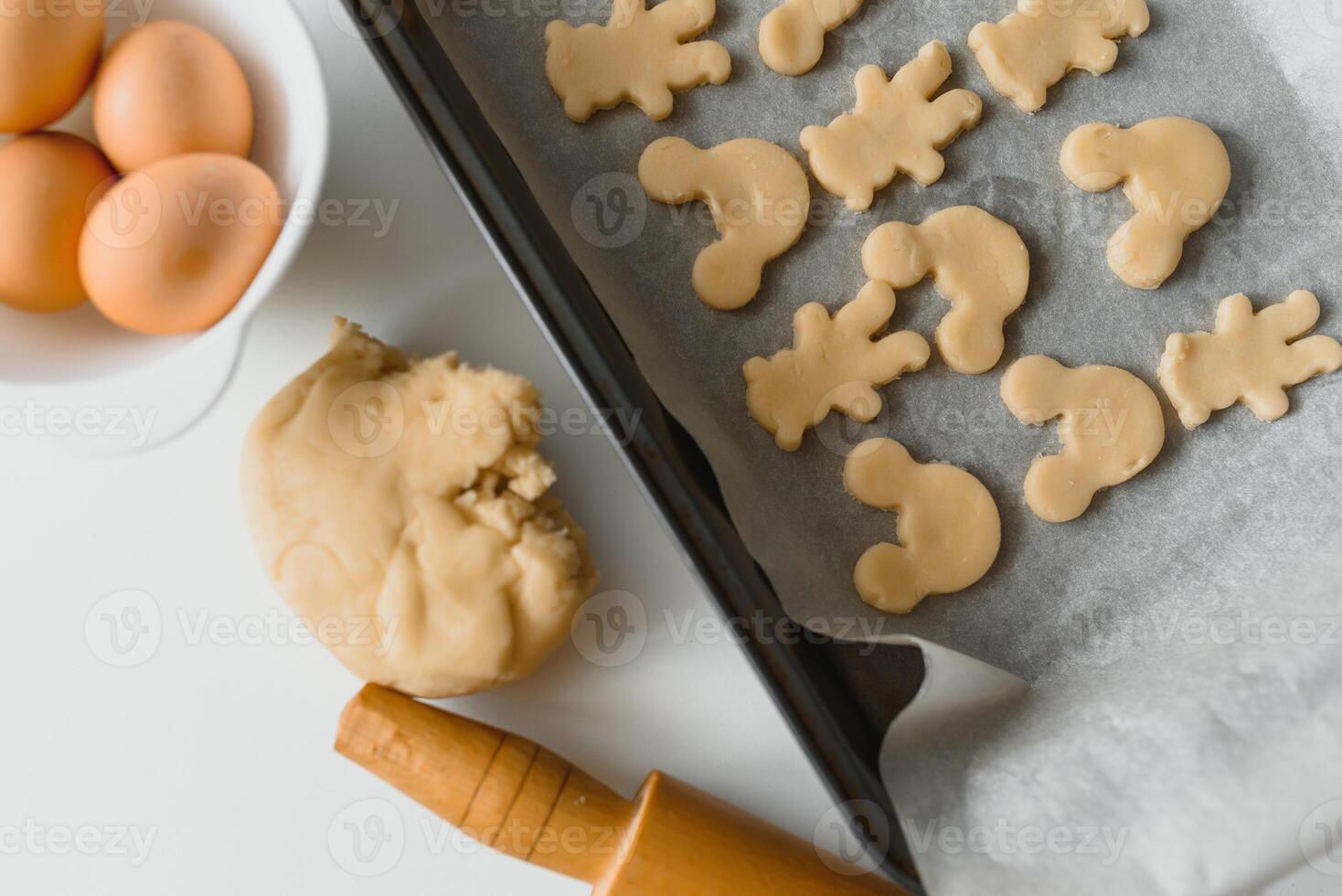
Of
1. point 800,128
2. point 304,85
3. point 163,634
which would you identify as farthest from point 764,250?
point 163,634

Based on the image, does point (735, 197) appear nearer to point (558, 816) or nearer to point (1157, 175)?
point (1157, 175)

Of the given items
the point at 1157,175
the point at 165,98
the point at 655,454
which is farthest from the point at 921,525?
the point at 165,98

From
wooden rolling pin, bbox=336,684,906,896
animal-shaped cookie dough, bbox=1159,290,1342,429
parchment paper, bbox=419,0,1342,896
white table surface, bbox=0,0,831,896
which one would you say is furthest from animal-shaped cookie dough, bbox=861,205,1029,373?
wooden rolling pin, bbox=336,684,906,896

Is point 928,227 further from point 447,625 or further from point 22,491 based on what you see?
point 22,491

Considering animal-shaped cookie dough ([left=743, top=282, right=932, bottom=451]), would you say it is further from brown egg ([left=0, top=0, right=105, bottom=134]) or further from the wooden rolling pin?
brown egg ([left=0, top=0, right=105, bottom=134])

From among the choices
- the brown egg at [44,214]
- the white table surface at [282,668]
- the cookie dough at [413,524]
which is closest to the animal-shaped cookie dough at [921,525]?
the white table surface at [282,668]

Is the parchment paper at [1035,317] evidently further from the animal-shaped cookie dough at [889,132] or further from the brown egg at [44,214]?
the brown egg at [44,214]
